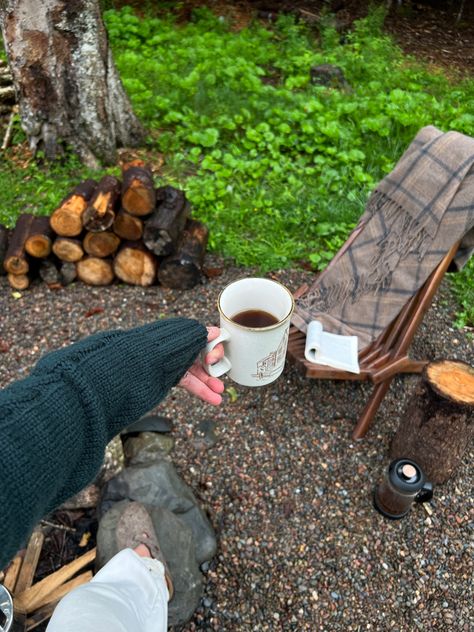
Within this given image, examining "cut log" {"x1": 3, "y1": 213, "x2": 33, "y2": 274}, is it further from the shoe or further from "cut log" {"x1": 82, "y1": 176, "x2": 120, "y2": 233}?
the shoe

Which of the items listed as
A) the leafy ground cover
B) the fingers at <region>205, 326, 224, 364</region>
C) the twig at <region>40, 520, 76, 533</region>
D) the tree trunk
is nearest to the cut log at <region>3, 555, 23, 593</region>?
the twig at <region>40, 520, 76, 533</region>

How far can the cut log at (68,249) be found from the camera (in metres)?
3.46

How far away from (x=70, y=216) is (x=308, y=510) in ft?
7.55

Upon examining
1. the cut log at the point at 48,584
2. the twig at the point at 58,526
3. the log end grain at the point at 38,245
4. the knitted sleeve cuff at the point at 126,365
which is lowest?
the twig at the point at 58,526

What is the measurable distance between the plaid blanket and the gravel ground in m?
0.45

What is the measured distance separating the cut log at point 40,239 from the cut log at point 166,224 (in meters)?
0.65

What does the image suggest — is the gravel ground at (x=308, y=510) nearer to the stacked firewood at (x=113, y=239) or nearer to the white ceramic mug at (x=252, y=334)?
the stacked firewood at (x=113, y=239)

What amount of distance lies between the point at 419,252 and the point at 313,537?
1.65m

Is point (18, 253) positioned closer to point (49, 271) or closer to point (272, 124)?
point (49, 271)

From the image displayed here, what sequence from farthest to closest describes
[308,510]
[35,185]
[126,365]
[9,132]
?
[9,132] < [35,185] < [308,510] < [126,365]

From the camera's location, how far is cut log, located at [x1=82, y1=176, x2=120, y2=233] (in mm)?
3338

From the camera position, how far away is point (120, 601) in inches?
70.1

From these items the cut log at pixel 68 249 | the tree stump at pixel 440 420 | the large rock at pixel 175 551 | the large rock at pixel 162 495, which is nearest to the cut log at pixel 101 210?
the cut log at pixel 68 249

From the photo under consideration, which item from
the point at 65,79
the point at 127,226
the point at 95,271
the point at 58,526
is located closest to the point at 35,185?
the point at 65,79
